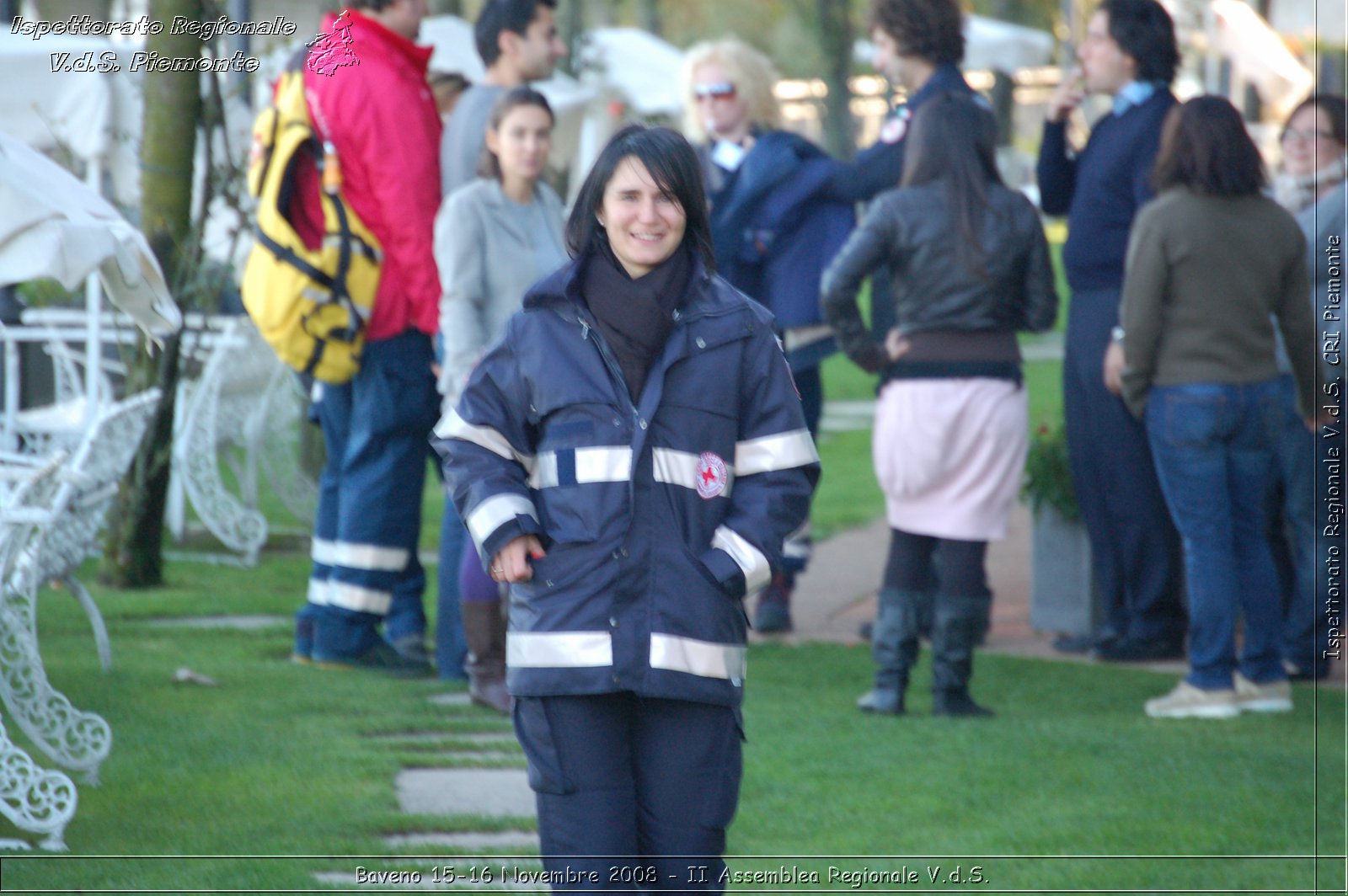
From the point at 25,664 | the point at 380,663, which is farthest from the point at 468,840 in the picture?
the point at 380,663

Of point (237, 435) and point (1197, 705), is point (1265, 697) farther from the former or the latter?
point (237, 435)

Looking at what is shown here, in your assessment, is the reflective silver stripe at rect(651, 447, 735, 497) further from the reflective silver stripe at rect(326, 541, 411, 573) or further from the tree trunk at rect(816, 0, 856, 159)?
the tree trunk at rect(816, 0, 856, 159)

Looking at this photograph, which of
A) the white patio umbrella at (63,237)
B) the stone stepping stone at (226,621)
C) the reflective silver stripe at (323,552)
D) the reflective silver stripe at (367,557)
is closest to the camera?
the white patio umbrella at (63,237)

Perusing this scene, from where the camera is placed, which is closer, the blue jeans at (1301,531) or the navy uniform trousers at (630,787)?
the navy uniform trousers at (630,787)

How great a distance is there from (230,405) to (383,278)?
331 centimetres

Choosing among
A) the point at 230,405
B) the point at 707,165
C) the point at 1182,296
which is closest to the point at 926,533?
the point at 1182,296

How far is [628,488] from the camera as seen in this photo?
3172mm

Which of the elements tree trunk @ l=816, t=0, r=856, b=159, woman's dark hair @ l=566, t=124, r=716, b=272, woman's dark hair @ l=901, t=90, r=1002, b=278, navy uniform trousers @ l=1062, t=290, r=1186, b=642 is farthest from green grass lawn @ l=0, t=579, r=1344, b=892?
A: tree trunk @ l=816, t=0, r=856, b=159

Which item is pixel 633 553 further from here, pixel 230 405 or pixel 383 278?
pixel 230 405

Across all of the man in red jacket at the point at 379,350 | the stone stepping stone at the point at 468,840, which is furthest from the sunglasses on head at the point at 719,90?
the stone stepping stone at the point at 468,840

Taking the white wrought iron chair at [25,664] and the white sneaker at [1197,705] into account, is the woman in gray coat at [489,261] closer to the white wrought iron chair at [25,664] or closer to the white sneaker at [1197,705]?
the white wrought iron chair at [25,664]

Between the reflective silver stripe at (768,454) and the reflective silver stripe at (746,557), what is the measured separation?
15 centimetres

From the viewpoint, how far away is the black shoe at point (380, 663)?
646 centimetres

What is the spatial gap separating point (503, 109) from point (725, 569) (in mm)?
3096
